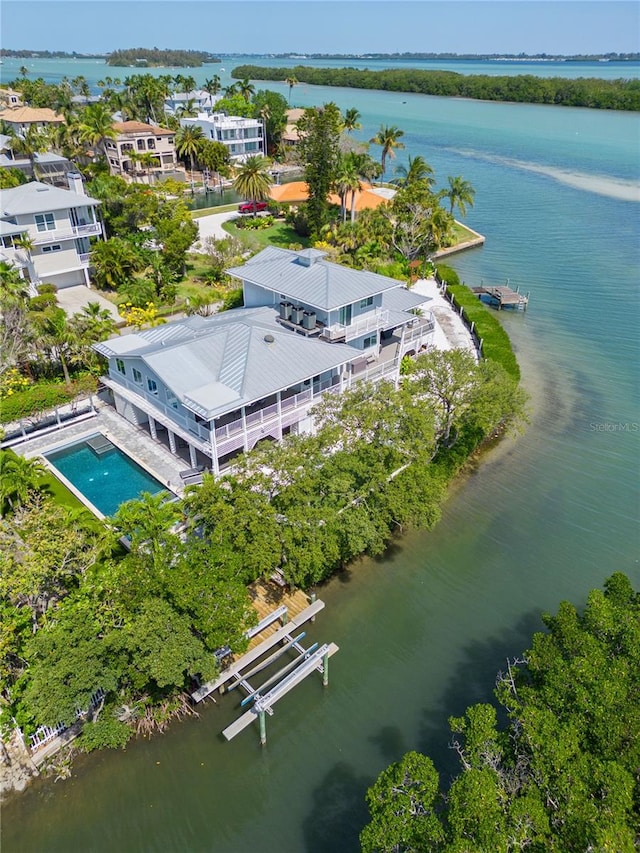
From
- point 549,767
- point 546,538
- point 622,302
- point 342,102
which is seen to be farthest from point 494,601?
point 342,102

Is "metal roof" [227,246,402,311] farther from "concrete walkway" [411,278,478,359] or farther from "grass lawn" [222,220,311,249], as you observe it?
"grass lawn" [222,220,311,249]

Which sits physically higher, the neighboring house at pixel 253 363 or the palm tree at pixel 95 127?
the palm tree at pixel 95 127

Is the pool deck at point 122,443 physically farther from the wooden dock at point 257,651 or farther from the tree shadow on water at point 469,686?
the tree shadow on water at point 469,686

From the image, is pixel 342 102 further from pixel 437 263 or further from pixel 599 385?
pixel 599 385

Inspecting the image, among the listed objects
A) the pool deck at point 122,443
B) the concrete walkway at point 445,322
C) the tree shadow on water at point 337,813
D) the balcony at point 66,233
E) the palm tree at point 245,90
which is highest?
the palm tree at point 245,90

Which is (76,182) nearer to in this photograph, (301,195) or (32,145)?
(32,145)

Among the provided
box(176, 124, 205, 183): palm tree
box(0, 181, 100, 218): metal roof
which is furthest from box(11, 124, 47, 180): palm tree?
box(0, 181, 100, 218): metal roof

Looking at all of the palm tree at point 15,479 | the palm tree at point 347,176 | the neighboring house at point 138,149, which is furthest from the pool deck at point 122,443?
the neighboring house at point 138,149
